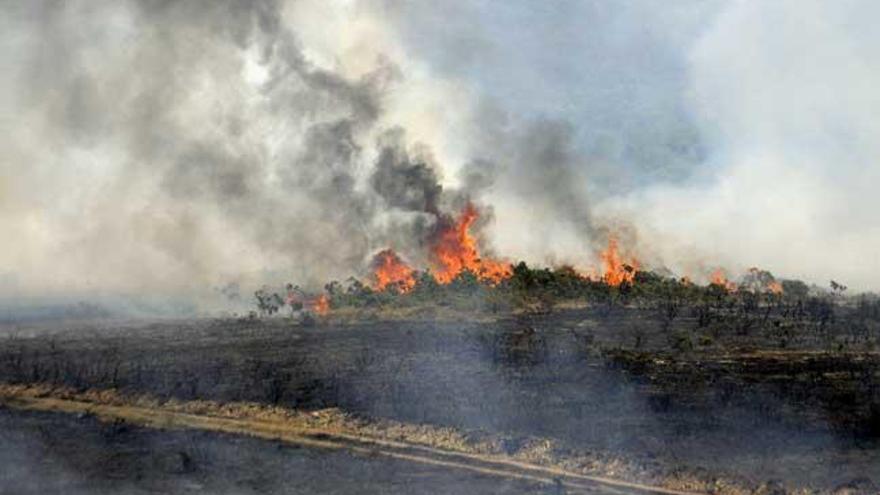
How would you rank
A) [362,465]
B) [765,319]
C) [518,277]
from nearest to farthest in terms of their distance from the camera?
[362,465] → [765,319] → [518,277]

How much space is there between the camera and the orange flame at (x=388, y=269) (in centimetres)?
7725

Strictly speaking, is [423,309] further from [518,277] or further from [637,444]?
[637,444]

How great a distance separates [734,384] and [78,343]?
36383 mm

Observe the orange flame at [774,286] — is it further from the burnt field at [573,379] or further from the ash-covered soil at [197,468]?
the ash-covered soil at [197,468]

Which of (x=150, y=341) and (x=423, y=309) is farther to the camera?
(x=423, y=309)

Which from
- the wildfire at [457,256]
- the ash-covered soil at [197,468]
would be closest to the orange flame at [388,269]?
the wildfire at [457,256]

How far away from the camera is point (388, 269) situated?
81062mm

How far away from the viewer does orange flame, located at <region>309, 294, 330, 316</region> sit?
6804 cm

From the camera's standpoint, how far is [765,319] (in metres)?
51.9

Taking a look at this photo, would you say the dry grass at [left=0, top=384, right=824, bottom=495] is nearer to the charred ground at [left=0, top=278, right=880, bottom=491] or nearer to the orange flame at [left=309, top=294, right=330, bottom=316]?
the charred ground at [left=0, top=278, right=880, bottom=491]

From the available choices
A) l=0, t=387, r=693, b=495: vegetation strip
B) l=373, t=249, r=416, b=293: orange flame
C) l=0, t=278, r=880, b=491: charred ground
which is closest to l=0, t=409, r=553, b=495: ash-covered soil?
l=0, t=387, r=693, b=495: vegetation strip

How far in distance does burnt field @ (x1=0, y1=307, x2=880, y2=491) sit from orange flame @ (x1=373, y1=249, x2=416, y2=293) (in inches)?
881

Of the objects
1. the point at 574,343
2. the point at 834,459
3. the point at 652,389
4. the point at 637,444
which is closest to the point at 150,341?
the point at 574,343

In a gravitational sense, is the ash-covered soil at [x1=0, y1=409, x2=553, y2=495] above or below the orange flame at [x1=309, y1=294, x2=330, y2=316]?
below
